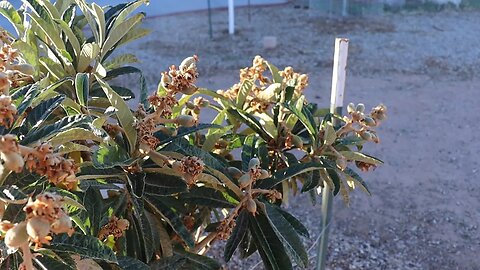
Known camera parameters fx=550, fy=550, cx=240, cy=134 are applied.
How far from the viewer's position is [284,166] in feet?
3.42

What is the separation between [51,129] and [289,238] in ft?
1.27

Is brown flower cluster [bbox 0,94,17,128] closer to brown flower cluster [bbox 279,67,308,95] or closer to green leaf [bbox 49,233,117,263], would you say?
green leaf [bbox 49,233,117,263]

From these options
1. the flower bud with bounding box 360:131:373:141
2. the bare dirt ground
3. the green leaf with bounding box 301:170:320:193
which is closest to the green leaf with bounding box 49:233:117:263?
the green leaf with bounding box 301:170:320:193

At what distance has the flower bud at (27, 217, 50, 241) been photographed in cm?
46

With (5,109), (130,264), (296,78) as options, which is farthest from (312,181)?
(5,109)

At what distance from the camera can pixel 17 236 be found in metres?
0.48

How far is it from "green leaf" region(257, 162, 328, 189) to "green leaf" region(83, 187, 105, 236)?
28 cm

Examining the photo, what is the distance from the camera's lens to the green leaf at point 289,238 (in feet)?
2.71

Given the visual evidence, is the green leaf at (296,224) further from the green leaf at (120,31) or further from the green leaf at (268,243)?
the green leaf at (120,31)

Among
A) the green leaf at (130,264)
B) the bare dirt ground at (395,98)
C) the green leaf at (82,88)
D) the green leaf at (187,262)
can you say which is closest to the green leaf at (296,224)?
the green leaf at (187,262)

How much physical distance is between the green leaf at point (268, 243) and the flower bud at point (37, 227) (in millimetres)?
482

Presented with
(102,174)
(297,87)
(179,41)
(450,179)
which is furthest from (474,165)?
(179,41)

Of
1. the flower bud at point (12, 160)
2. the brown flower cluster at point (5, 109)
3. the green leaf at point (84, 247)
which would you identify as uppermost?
the brown flower cluster at point (5, 109)

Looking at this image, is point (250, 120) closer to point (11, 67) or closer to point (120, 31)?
point (120, 31)
